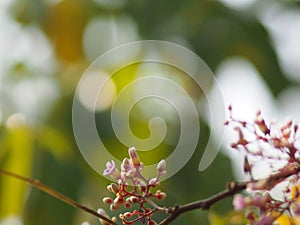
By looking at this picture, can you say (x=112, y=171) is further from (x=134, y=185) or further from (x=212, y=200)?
(x=212, y=200)

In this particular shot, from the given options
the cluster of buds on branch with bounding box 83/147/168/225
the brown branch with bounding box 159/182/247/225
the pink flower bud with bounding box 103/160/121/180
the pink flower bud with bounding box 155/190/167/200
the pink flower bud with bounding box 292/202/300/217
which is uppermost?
the pink flower bud with bounding box 103/160/121/180

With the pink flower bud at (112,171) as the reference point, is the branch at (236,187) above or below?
below

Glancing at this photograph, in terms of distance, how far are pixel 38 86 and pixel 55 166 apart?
28.7 inches

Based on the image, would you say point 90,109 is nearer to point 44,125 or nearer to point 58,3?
point 44,125

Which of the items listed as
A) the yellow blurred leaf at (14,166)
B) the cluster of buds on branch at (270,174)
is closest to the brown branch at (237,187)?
the cluster of buds on branch at (270,174)

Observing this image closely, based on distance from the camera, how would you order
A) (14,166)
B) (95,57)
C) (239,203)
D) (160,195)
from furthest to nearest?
(95,57)
(14,166)
(160,195)
(239,203)

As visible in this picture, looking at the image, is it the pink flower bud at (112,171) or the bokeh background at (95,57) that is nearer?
the pink flower bud at (112,171)

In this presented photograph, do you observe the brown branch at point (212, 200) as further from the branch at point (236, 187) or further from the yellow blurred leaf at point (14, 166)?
the yellow blurred leaf at point (14, 166)

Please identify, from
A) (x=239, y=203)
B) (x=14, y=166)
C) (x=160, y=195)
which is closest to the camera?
(x=239, y=203)

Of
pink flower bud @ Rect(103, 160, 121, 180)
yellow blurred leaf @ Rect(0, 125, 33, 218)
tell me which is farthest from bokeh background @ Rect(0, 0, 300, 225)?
pink flower bud @ Rect(103, 160, 121, 180)

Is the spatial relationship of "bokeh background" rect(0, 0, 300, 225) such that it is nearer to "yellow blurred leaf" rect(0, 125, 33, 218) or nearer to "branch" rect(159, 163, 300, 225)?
"yellow blurred leaf" rect(0, 125, 33, 218)

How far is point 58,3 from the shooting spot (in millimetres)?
3611

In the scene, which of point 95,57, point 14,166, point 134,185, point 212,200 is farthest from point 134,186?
point 95,57

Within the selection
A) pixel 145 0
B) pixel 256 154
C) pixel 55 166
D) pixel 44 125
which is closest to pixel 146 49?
pixel 145 0
